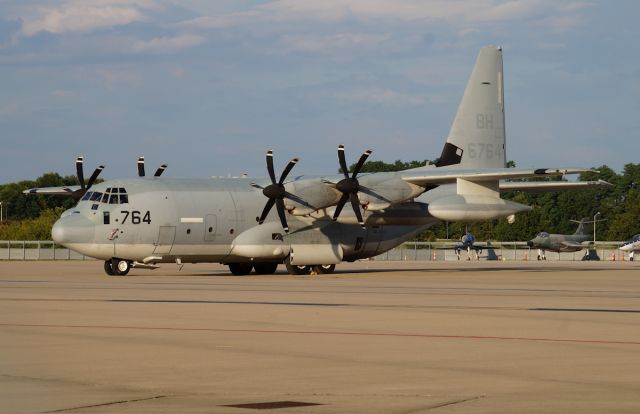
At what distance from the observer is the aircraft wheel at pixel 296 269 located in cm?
4644

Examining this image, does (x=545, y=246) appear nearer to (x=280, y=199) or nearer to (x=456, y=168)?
(x=456, y=168)

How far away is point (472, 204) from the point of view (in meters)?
45.7

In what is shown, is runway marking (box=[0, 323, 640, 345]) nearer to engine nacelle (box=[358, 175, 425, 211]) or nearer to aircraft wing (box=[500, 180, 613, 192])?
engine nacelle (box=[358, 175, 425, 211])

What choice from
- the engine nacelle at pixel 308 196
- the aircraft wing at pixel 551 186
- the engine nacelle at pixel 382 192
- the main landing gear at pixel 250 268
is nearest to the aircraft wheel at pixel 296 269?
the main landing gear at pixel 250 268

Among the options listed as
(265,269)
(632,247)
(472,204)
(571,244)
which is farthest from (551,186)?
(571,244)

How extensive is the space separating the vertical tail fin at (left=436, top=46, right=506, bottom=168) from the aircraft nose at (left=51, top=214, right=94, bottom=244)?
1731 centimetres

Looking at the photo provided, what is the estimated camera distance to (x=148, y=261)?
4378 centimetres

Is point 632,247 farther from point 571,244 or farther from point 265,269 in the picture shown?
point 265,269

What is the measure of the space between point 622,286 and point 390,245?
15603 millimetres

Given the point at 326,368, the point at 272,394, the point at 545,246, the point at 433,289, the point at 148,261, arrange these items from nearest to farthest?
1. the point at 272,394
2. the point at 326,368
3. the point at 433,289
4. the point at 148,261
5. the point at 545,246

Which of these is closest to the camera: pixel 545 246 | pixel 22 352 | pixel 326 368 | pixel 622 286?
pixel 326 368

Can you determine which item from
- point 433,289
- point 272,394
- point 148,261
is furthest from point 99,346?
point 148,261

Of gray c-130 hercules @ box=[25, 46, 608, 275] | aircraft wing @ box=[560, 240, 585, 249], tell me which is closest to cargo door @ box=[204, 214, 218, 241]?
gray c-130 hercules @ box=[25, 46, 608, 275]

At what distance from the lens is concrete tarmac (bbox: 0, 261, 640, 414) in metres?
10.4
